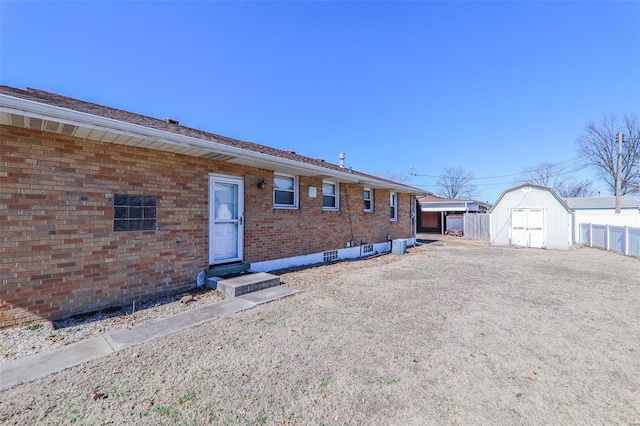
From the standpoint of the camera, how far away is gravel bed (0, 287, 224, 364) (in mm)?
3221

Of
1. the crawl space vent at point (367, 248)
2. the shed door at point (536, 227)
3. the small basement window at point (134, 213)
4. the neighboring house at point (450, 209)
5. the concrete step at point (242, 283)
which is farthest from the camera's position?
the neighboring house at point (450, 209)

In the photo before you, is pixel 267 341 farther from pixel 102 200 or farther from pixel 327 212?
pixel 327 212

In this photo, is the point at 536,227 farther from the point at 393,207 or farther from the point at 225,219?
the point at 225,219

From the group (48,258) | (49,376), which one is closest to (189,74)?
(48,258)

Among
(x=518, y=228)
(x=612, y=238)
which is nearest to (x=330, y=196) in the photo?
(x=518, y=228)

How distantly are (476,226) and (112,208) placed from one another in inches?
860

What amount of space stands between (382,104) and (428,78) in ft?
13.9

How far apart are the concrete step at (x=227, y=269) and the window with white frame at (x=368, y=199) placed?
6428mm

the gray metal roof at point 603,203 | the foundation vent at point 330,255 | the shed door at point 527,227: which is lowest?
the foundation vent at point 330,255

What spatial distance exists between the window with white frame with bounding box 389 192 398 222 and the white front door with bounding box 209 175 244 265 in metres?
8.79

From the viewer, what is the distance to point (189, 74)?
8953 millimetres

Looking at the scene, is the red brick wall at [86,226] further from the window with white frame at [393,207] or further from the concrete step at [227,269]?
the window with white frame at [393,207]

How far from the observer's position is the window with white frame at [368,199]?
38.3 feet

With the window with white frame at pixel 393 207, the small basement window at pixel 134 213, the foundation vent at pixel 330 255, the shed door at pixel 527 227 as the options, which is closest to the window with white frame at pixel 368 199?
the window with white frame at pixel 393 207
